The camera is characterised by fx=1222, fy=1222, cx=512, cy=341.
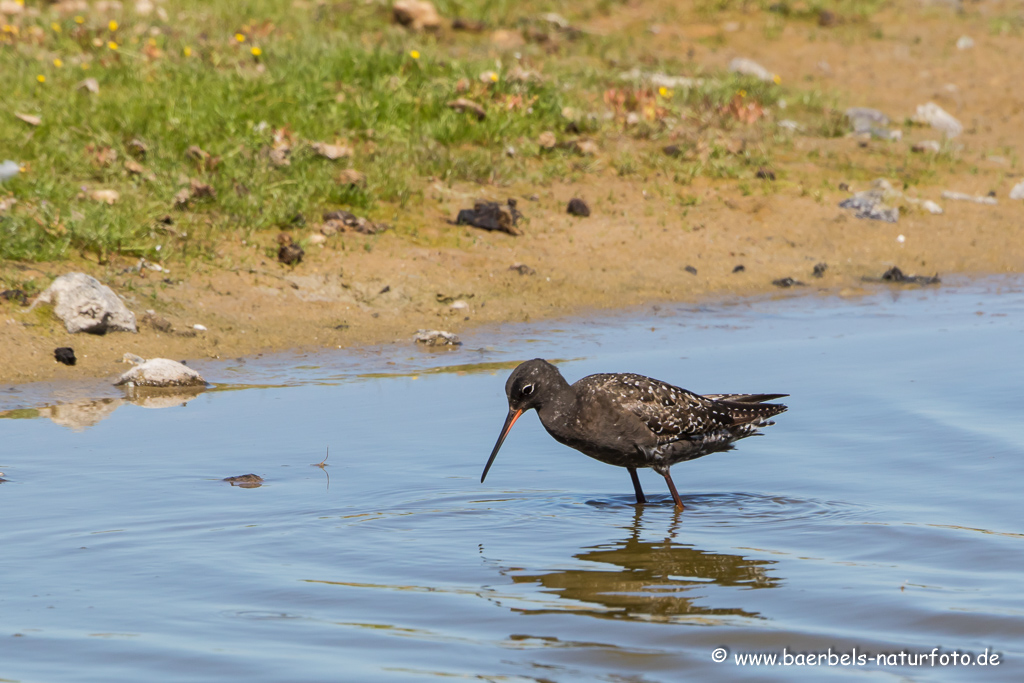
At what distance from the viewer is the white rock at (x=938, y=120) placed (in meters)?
14.7

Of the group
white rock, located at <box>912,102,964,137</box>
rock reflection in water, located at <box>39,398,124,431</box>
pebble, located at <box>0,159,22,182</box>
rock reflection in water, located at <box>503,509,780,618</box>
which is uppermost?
white rock, located at <box>912,102,964,137</box>

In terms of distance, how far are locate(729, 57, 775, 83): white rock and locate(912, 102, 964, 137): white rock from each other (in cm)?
183

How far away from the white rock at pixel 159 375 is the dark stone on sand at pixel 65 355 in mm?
432

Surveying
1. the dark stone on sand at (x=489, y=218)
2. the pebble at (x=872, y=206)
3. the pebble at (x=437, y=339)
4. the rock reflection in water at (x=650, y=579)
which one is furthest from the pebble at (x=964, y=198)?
the rock reflection in water at (x=650, y=579)

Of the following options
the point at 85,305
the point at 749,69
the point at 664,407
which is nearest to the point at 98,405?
the point at 85,305

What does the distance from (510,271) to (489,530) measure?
4860 mm

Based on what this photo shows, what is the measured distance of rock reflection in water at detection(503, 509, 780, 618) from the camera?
484 centimetres

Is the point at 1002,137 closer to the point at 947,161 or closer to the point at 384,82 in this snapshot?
the point at 947,161

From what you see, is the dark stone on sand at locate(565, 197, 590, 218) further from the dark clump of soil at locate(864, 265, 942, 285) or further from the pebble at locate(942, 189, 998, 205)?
the pebble at locate(942, 189, 998, 205)

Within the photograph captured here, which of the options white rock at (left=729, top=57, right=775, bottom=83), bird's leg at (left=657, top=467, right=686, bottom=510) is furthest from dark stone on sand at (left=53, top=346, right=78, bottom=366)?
white rock at (left=729, top=57, right=775, bottom=83)

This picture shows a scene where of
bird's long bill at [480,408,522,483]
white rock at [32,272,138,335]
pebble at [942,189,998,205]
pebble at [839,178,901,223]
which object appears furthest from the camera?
pebble at [942,189,998,205]

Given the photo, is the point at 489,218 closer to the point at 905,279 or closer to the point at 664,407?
the point at 905,279

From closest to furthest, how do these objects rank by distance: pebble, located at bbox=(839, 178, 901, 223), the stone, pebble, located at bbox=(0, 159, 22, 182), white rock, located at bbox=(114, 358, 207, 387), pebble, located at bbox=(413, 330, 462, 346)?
white rock, located at bbox=(114, 358, 207, 387), pebble, located at bbox=(413, 330, 462, 346), pebble, located at bbox=(0, 159, 22, 182), pebble, located at bbox=(839, 178, 901, 223), the stone

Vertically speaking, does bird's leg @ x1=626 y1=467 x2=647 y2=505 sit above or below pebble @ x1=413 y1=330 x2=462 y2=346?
below
